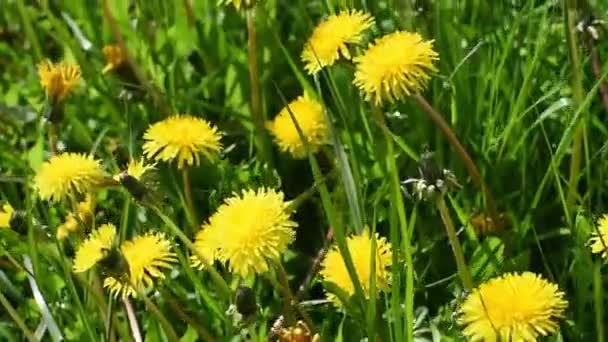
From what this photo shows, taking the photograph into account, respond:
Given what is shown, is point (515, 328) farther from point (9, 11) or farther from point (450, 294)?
point (9, 11)

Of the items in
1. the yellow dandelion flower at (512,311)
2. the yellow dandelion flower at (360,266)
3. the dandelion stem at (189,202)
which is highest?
the dandelion stem at (189,202)

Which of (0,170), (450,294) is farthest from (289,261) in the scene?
(0,170)

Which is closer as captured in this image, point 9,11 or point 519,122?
point 519,122

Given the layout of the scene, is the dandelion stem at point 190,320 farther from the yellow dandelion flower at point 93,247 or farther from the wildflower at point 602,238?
the wildflower at point 602,238

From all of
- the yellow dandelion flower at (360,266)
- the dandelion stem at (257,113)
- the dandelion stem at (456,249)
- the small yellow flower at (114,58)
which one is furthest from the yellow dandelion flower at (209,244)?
the small yellow flower at (114,58)

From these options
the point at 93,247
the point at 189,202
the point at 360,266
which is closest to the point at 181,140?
the point at 189,202

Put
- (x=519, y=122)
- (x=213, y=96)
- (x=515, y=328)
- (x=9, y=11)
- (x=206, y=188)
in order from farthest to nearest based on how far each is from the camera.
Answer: (x=9, y=11)
(x=213, y=96)
(x=206, y=188)
(x=519, y=122)
(x=515, y=328)
